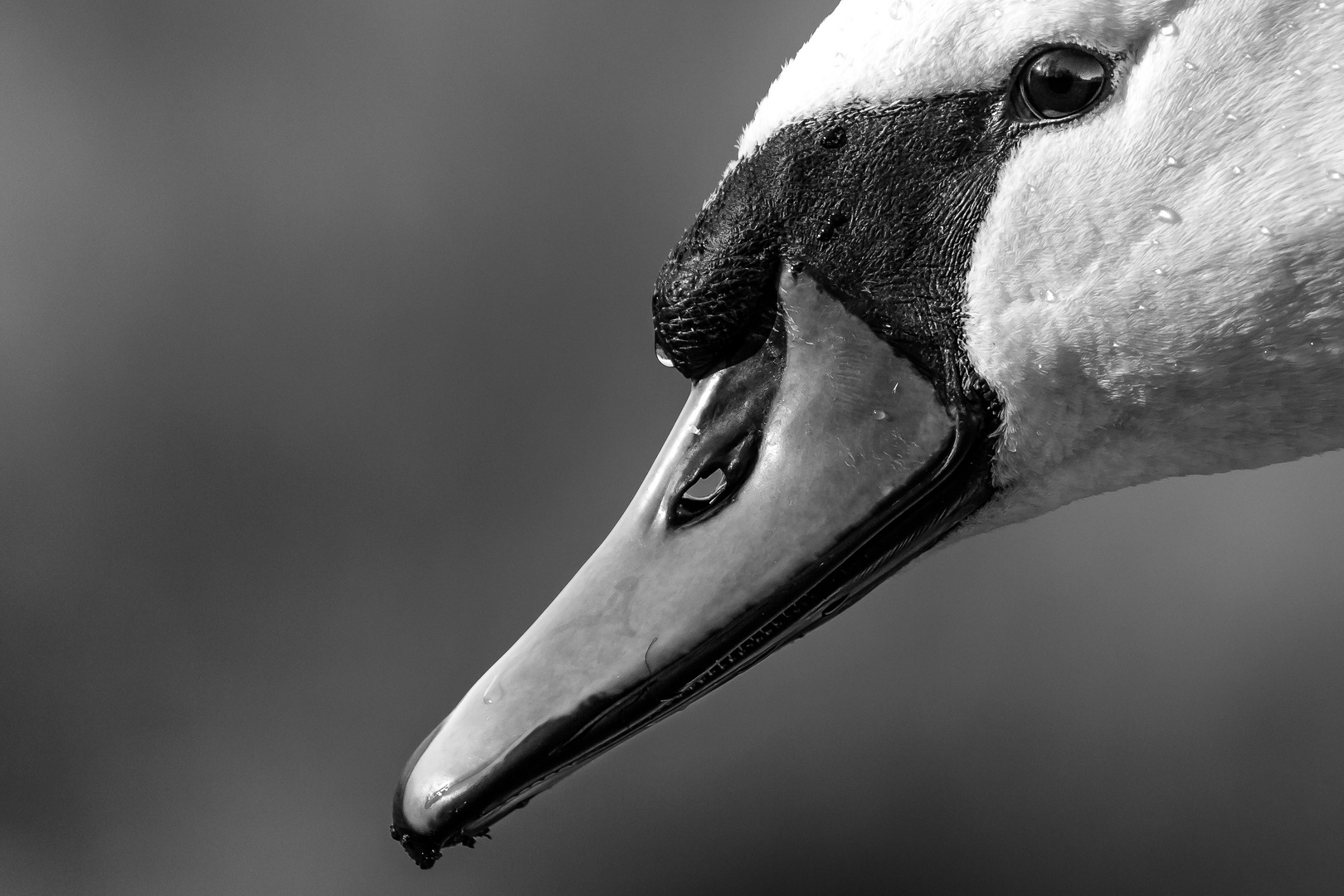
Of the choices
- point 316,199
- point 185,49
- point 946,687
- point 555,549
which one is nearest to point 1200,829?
point 946,687

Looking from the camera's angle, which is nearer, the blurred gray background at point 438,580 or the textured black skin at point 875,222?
the textured black skin at point 875,222

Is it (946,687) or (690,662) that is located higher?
(690,662)

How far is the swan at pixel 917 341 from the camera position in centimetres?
53

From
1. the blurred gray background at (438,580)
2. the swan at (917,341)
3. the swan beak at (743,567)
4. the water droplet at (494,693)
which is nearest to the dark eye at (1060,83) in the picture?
the swan at (917,341)

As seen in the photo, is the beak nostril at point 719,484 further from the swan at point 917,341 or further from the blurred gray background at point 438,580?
the blurred gray background at point 438,580

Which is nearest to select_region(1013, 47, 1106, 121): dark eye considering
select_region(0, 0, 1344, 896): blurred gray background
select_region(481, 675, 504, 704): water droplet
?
select_region(481, 675, 504, 704): water droplet

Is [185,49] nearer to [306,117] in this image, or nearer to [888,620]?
[306,117]

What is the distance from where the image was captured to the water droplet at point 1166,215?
530 millimetres

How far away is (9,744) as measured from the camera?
274cm

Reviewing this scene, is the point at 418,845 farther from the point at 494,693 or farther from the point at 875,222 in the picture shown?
the point at 875,222

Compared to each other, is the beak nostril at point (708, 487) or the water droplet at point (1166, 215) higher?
the water droplet at point (1166, 215)

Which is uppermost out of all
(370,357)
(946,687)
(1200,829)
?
(370,357)

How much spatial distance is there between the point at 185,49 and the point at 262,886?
181 centimetres

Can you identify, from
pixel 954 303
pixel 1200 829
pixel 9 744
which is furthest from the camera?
pixel 9 744
